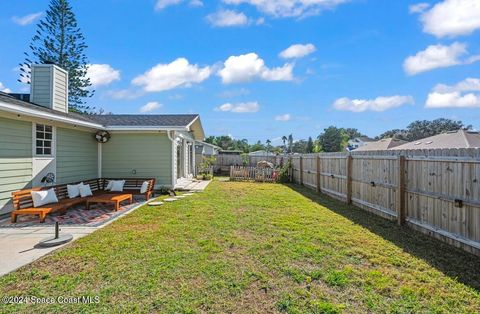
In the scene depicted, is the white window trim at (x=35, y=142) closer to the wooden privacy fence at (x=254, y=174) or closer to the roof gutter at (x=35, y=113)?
the roof gutter at (x=35, y=113)

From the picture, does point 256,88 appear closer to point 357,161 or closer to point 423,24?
point 423,24

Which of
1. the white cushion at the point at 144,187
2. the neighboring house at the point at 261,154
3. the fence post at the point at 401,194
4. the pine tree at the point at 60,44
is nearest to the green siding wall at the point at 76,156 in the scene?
the white cushion at the point at 144,187

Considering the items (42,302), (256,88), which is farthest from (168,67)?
(42,302)

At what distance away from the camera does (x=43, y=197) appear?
6887 millimetres

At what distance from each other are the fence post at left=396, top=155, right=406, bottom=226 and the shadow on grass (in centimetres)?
20

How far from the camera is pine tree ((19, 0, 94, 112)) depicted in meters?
21.8

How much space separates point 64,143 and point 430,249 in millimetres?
10024

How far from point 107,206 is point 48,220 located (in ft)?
6.36

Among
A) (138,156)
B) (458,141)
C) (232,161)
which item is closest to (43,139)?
(138,156)

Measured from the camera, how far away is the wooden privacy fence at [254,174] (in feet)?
54.4

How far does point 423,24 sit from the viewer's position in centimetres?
1125

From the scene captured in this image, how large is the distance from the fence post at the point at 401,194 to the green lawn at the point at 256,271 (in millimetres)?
358

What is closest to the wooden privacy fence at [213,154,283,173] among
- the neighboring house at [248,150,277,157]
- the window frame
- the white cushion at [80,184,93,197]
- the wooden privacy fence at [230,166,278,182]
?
the neighboring house at [248,150,277,157]

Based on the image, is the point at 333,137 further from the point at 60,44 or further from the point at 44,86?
the point at 44,86
